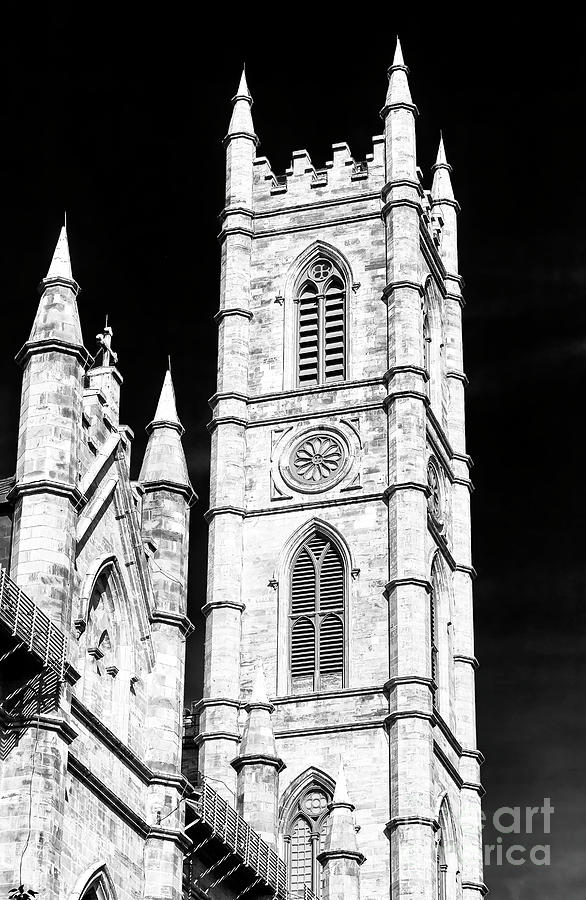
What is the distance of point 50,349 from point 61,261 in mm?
2325

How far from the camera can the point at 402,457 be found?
67125mm

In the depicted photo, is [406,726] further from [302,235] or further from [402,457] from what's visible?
[302,235]

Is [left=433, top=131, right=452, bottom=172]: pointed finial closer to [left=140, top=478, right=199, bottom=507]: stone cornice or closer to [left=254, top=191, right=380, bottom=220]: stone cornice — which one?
[left=254, top=191, right=380, bottom=220]: stone cornice

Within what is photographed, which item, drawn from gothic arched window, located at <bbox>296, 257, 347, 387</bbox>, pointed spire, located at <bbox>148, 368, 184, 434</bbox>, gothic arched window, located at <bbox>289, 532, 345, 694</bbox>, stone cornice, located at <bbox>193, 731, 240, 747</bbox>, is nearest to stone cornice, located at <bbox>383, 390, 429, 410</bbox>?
gothic arched window, located at <bbox>296, 257, 347, 387</bbox>

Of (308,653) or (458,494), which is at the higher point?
(458,494)

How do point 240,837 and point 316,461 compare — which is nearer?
point 240,837

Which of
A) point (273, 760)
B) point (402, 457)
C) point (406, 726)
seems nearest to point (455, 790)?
point (406, 726)

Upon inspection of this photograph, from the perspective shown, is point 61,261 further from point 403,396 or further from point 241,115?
point 241,115

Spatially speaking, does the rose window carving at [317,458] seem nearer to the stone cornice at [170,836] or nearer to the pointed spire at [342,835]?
the pointed spire at [342,835]

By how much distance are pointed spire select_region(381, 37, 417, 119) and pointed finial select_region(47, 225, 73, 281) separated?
34676mm

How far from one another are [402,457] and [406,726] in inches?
369

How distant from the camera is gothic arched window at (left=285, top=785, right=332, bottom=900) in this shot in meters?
61.8

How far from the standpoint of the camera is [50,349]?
1603 inches

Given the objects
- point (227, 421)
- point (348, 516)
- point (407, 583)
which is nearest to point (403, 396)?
point (348, 516)
